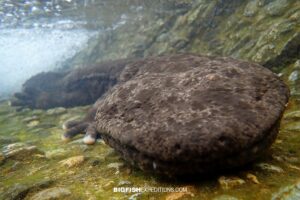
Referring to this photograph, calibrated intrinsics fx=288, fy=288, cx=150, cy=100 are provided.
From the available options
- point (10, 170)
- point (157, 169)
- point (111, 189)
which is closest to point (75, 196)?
point (111, 189)

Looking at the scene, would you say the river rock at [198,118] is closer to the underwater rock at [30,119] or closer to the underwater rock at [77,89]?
the underwater rock at [77,89]

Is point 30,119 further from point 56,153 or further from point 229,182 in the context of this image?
point 229,182

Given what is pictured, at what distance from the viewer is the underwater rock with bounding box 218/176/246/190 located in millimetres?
2930

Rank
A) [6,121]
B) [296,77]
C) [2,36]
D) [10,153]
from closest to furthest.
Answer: [10,153] < [296,77] < [6,121] < [2,36]

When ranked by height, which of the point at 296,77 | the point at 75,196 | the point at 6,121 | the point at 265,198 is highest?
the point at 296,77

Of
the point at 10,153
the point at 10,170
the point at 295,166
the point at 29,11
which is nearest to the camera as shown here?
the point at 295,166

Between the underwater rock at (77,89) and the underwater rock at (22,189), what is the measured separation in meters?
4.84

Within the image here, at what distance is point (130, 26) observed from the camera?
700 inches

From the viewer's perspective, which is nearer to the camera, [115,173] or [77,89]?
[115,173]

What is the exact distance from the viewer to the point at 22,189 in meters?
3.48

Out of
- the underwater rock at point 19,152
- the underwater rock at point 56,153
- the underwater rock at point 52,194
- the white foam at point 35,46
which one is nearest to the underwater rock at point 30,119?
the underwater rock at point 19,152

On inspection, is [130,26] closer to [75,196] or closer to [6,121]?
[6,121]

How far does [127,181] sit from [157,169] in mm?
488

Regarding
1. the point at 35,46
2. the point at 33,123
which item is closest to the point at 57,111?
the point at 33,123
